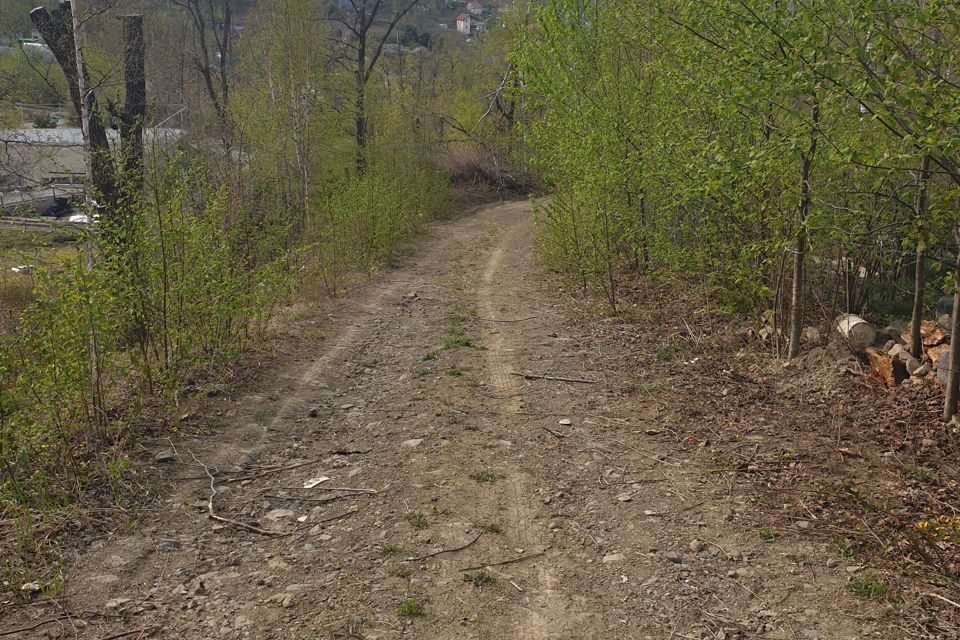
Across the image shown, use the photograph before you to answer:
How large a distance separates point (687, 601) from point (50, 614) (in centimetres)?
346

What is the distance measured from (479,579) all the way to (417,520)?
0.81 m

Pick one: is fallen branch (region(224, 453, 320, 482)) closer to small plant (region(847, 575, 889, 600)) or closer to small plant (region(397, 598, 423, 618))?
small plant (region(397, 598, 423, 618))

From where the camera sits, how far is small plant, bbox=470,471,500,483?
5367mm

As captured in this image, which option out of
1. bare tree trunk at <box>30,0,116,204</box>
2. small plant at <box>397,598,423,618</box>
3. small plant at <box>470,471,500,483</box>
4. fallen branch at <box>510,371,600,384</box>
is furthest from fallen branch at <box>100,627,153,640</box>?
bare tree trunk at <box>30,0,116,204</box>

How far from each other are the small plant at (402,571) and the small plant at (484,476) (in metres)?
1.20

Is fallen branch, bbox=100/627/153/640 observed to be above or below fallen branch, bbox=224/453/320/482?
below

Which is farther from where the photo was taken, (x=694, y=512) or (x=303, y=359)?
(x=303, y=359)

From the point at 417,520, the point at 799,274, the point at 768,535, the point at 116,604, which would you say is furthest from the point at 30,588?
the point at 799,274

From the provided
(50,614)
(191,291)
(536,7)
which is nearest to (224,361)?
(191,291)

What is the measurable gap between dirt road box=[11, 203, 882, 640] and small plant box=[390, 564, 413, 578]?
0.7 inches

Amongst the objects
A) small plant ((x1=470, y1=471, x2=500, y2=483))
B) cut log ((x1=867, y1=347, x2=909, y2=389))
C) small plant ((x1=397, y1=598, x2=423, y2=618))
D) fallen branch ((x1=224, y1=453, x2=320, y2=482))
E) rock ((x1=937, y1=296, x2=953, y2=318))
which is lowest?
small plant ((x1=397, y1=598, x2=423, y2=618))

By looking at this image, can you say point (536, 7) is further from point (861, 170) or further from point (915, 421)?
point (915, 421)

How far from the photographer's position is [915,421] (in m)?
5.96

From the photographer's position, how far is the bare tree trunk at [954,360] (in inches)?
217
